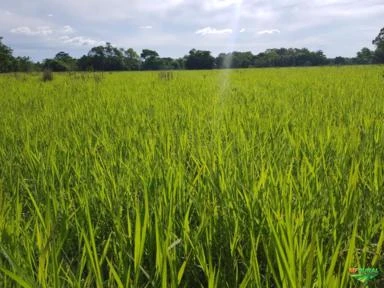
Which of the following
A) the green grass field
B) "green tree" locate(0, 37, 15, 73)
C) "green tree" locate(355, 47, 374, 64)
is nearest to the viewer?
the green grass field

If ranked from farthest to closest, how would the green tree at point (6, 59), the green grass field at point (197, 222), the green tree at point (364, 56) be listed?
the green tree at point (364, 56)
the green tree at point (6, 59)
the green grass field at point (197, 222)

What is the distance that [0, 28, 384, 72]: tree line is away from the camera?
47.4 m

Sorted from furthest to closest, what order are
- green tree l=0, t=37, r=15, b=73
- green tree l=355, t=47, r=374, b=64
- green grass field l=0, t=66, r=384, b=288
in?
1. green tree l=355, t=47, r=374, b=64
2. green tree l=0, t=37, r=15, b=73
3. green grass field l=0, t=66, r=384, b=288

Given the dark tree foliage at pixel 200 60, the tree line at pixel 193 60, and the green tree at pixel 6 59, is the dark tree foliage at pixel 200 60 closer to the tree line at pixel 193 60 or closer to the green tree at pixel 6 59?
the tree line at pixel 193 60

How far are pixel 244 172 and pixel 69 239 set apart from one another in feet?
2.01

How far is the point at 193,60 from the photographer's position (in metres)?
57.5

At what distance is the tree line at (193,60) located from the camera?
47447mm

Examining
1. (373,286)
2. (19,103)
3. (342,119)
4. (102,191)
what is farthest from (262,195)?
(19,103)

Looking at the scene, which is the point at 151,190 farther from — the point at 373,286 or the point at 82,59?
the point at 82,59

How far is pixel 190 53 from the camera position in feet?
199

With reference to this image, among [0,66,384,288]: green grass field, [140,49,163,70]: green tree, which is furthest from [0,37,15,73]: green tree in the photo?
[0,66,384,288]: green grass field

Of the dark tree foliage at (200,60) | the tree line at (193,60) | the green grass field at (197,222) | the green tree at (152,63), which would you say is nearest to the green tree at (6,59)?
the tree line at (193,60)

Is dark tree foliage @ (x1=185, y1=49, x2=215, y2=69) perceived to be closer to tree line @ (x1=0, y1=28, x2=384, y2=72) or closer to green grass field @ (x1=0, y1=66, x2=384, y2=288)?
tree line @ (x1=0, y1=28, x2=384, y2=72)

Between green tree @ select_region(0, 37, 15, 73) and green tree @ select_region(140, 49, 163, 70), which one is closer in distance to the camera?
green tree @ select_region(0, 37, 15, 73)
